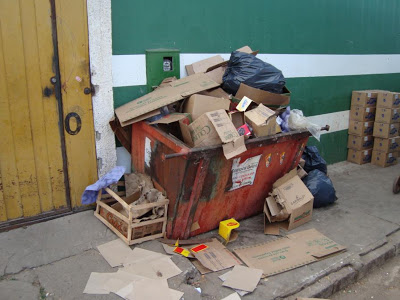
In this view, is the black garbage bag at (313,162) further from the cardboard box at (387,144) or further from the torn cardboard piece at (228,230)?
the cardboard box at (387,144)

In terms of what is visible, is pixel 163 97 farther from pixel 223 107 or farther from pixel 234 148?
pixel 234 148

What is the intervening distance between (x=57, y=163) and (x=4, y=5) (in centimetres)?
143

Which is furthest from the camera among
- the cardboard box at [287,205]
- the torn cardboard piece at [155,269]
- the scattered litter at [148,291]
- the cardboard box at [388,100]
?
the cardboard box at [388,100]

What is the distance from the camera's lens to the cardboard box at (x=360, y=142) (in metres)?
6.32

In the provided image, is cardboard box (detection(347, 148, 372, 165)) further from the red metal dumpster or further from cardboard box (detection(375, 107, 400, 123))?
the red metal dumpster

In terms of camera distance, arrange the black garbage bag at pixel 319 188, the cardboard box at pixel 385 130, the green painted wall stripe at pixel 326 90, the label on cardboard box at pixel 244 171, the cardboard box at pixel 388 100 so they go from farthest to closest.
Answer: the cardboard box at pixel 385 130 < the cardboard box at pixel 388 100 < the green painted wall stripe at pixel 326 90 < the black garbage bag at pixel 319 188 < the label on cardboard box at pixel 244 171

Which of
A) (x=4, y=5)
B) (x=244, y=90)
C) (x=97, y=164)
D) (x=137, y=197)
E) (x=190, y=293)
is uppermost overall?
(x=4, y=5)

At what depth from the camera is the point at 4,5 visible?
2912mm

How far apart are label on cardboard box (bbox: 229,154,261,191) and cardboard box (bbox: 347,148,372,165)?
3527 millimetres

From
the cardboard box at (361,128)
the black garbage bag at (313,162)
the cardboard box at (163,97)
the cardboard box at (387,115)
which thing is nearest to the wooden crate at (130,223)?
the cardboard box at (163,97)

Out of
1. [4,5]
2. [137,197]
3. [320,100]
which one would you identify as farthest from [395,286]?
[4,5]

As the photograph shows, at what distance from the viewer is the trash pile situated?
313 cm

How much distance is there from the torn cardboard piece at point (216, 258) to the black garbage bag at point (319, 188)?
60.8 inches

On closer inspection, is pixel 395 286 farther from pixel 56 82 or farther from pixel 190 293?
pixel 56 82
